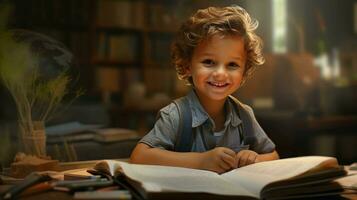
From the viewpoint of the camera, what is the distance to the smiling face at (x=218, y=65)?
100 centimetres

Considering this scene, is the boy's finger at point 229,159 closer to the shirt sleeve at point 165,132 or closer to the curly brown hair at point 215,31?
the shirt sleeve at point 165,132

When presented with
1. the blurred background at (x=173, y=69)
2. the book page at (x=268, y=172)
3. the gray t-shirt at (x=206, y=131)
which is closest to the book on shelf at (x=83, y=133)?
the blurred background at (x=173, y=69)

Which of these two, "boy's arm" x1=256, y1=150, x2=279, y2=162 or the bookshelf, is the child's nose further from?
the bookshelf

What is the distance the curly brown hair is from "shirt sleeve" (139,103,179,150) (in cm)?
12

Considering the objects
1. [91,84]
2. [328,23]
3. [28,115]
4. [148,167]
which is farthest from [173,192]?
[328,23]

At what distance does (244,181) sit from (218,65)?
296 mm

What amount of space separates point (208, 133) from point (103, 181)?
315 millimetres

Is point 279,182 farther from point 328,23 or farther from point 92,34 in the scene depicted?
point 328,23

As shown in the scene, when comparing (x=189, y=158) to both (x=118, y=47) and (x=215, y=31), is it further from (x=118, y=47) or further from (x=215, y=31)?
(x=118, y=47)

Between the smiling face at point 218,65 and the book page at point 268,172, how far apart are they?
210mm

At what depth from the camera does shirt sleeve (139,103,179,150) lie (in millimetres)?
1002

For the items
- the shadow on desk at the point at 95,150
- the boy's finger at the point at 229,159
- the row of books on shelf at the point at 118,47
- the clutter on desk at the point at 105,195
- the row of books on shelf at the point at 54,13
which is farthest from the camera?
the row of books on shelf at the point at 118,47

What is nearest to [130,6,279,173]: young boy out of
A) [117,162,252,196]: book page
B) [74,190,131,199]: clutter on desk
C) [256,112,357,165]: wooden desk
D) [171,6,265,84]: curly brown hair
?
[171,6,265,84]: curly brown hair

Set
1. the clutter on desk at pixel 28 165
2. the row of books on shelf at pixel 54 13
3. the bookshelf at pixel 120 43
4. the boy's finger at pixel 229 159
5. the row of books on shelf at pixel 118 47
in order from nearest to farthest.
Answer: the boy's finger at pixel 229 159 → the clutter on desk at pixel 28 165 → the row of books on shelf at pixel 54 13 → the bookshelf at pixel 120 43 → the row of books on shelf at pixel 118 47
